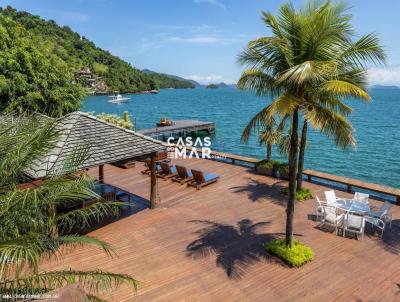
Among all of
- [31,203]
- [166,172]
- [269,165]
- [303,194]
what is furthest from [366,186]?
[31,203]

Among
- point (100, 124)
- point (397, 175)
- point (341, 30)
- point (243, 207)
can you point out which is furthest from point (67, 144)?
point (397, 175)

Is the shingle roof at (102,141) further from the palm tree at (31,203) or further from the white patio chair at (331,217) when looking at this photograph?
the white patio chair at (331,217)

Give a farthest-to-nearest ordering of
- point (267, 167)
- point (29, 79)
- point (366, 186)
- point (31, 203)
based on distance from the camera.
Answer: point (29, 79)
point (267, 167)
point (366, 186)
point (31, 203)

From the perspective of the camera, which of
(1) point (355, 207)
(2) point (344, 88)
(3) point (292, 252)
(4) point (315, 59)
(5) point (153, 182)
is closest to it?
(2) point (344, 88)

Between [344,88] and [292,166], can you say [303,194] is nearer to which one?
[292,166]

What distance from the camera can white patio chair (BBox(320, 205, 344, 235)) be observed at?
10.5m

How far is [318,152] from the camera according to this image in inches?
1332

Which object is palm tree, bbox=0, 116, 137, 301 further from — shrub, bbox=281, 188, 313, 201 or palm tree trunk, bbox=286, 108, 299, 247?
shrub, bbox=281, 188, 313, 201

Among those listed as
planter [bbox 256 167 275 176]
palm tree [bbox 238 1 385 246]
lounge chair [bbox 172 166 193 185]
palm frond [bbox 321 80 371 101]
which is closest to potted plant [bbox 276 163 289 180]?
planter [bbox 256 167 275 176]

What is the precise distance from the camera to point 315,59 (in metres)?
7.74

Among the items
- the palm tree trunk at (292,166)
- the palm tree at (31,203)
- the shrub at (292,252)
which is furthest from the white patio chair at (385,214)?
the palm tree at (31,203)

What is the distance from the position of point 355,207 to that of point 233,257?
477cm

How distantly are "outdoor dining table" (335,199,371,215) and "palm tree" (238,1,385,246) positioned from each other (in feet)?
11.6

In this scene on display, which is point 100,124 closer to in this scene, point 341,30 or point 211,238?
point 211,238
